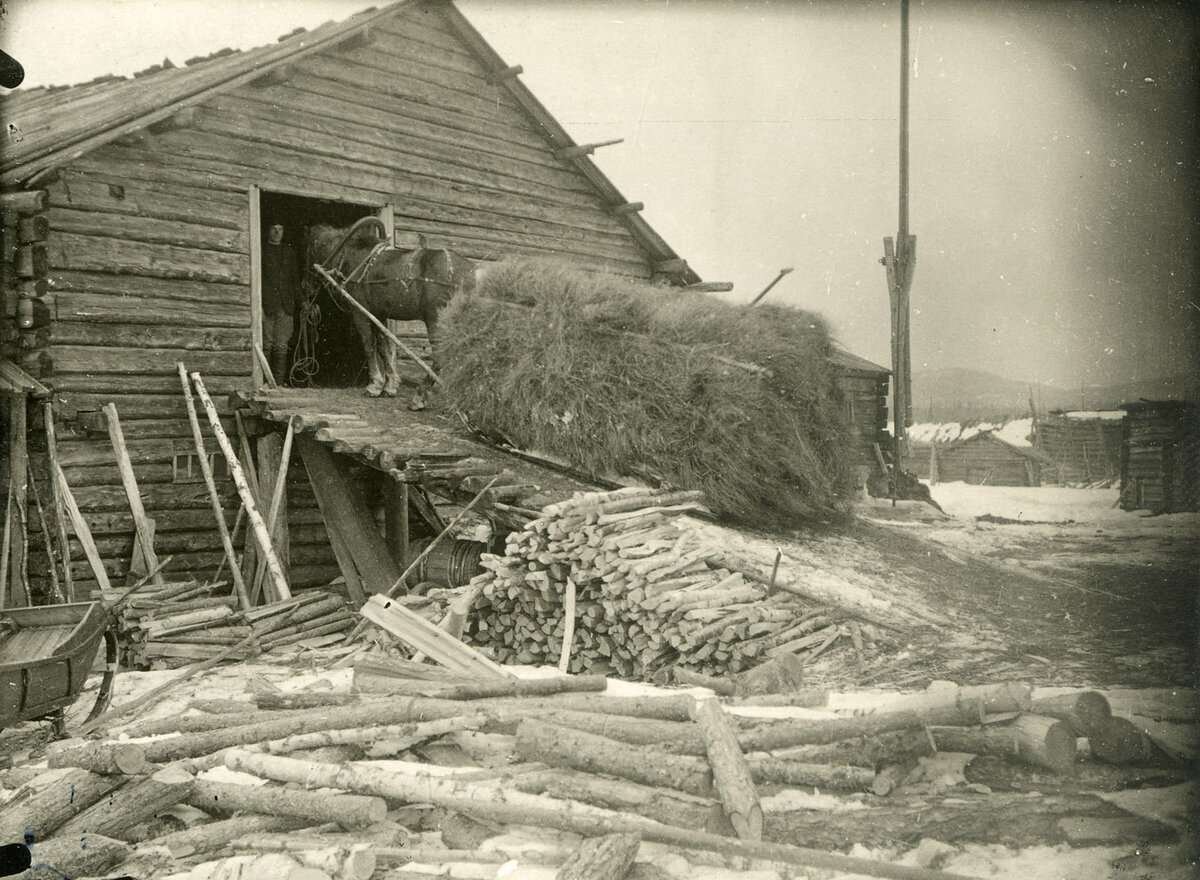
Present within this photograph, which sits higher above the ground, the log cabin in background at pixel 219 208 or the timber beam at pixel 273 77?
the timber beam at pixel 273 77

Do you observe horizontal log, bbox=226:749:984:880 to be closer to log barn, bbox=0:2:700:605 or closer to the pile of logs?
the pile of logs

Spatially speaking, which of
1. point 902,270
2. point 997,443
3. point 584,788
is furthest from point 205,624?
point 997,443

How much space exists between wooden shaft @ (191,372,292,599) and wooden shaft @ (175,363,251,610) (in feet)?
0.45

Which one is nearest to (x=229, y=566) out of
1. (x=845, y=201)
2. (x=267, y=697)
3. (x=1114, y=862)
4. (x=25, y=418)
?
(x=25, y=418)

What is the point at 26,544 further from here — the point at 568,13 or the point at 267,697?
the point at 568,13

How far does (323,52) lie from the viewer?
12.6 metres

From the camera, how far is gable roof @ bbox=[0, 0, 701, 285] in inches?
398

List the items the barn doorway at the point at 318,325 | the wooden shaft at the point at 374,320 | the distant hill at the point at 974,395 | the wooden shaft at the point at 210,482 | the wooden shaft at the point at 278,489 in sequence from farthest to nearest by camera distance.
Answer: the distant hill at the point at 974,395, the barn doorway at the point at 318,325, the wooden shaft at the point at 374,320, the wooden shaft at the point at 278,489, the wooden shaft at the point at 210,482

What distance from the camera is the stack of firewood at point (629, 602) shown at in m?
7.42

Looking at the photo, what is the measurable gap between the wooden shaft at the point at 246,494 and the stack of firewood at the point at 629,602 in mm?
2871

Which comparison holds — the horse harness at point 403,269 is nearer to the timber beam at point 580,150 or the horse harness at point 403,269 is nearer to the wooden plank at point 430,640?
the timber beam at point 580,150

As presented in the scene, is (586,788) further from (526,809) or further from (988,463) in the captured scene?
(988,463)

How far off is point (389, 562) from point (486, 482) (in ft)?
8.10

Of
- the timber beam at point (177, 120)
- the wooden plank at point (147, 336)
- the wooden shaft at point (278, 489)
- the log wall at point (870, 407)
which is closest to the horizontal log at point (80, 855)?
the wooden shaft at point (278, 489)
